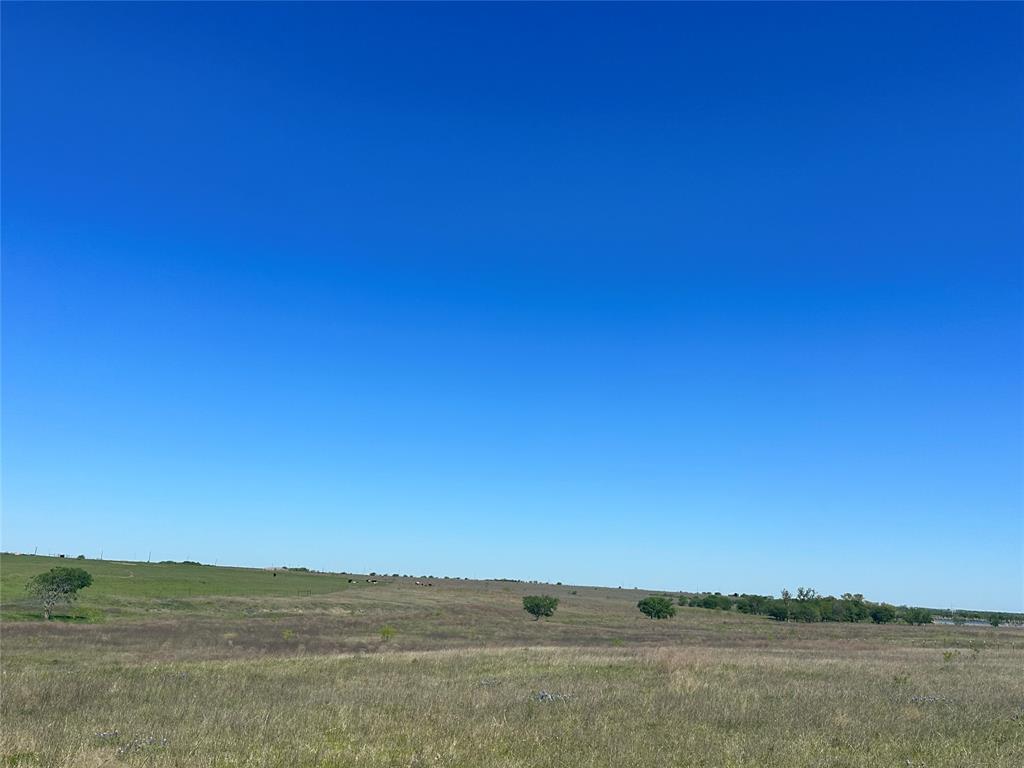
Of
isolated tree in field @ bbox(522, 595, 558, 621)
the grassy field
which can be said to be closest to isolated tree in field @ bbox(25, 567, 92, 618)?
the grassy field

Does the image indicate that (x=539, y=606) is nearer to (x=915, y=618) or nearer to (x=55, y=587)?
(x=55, y=587)

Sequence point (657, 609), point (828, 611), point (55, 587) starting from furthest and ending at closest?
1. point (828, 611)
2. point (657, 609)
3. point (55, 587)

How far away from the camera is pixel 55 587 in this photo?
220 feet

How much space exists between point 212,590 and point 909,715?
112063 millimetres

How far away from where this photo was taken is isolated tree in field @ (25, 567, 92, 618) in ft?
218

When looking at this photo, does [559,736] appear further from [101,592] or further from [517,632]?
[101,592]

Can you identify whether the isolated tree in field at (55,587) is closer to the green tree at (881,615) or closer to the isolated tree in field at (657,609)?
the isolated tree in field at (657,609)

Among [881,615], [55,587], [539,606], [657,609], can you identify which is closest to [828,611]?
[881,615]

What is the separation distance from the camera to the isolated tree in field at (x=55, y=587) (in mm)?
66375

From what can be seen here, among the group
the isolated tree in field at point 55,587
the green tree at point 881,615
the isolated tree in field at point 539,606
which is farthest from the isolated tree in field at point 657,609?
the isolated tree in field at point 55,587

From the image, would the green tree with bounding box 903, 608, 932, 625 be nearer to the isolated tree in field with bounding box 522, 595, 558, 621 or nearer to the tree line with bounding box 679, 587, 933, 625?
the tree line with bounding box 679, 587, 933, 625

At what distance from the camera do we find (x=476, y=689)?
1988cm

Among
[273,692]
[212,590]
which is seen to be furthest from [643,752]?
[212,590]

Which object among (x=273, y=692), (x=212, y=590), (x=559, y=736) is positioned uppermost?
(x=559, y=736)
